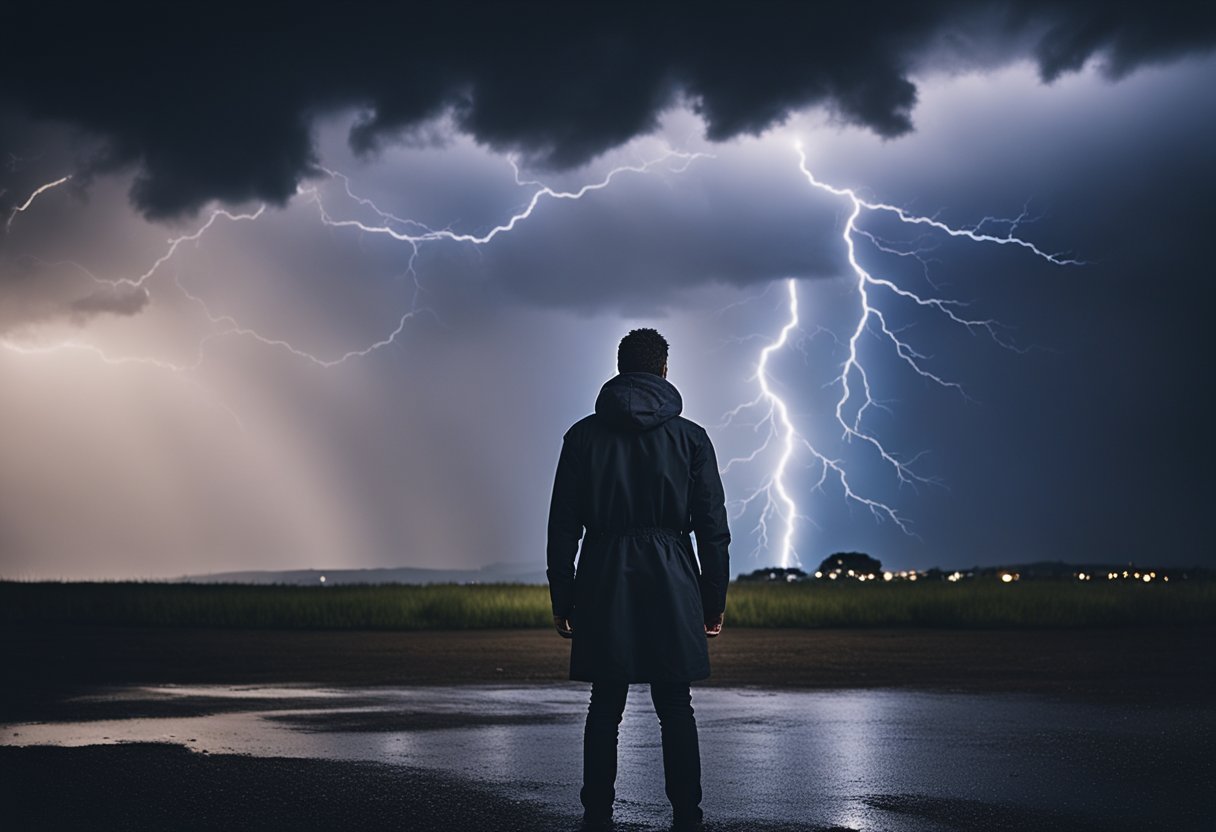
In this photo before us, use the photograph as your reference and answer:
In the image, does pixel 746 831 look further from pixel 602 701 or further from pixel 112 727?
pixel 112 727

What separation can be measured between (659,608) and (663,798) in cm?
119

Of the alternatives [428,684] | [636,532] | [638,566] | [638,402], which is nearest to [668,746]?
[638,566]

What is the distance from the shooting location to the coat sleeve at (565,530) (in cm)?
508

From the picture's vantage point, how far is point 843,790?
605 centimetres

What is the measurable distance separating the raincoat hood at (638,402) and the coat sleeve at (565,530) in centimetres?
20

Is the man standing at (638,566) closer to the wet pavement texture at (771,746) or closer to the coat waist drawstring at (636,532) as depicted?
the coat waist drawstring at (636,532)

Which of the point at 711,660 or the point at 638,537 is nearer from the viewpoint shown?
the point at 638,537

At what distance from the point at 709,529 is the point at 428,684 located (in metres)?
7.44

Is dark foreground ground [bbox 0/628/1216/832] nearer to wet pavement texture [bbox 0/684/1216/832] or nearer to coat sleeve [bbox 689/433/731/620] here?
wet pavement texture [bbox 0/684/1216/832]

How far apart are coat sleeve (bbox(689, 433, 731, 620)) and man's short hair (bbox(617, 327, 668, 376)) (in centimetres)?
37

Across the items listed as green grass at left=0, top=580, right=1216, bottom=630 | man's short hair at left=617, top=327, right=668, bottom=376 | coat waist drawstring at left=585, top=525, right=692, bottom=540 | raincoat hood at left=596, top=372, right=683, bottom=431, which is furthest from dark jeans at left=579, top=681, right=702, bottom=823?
green grass at left=0, top=580, right=1216, bottom=630

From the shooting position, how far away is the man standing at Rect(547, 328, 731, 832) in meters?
5.00

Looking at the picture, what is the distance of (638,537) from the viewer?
199 inches

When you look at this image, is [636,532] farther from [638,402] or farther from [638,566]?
[638,402]
